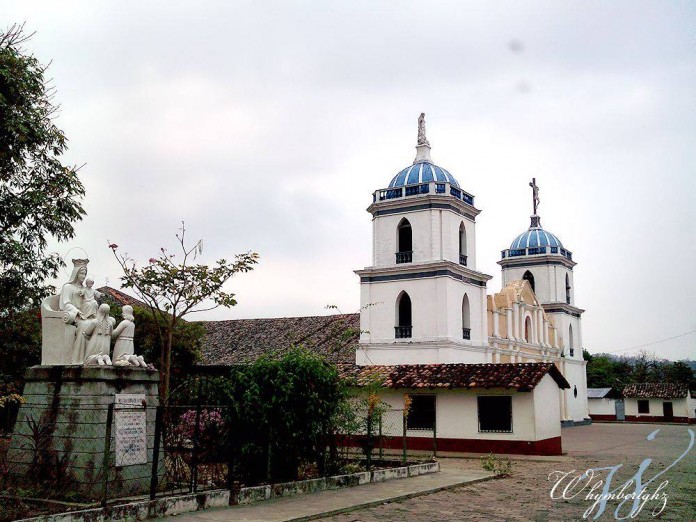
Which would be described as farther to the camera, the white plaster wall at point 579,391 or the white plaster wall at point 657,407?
the white plaster wall at point 657,407

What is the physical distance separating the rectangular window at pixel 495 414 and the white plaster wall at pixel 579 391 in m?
20.5

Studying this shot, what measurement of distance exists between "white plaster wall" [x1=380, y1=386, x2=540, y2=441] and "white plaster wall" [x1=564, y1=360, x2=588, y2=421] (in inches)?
758

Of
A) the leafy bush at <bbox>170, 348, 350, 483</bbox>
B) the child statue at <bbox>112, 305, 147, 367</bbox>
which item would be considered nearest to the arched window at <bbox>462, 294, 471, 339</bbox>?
Answer: the leafy bush at <bbox>170, 348, 350, 483</bbox>

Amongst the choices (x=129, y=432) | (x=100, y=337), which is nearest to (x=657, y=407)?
(x=129, y=432)

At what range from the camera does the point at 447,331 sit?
1035 inches

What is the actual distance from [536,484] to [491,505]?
320 centimetres

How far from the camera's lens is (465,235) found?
28.9m

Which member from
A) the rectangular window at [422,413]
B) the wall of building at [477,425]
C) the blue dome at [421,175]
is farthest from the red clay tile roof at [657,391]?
the rectangular window at [422,413]

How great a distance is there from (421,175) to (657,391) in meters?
30.7

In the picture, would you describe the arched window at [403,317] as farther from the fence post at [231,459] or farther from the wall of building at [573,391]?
the fence post at [231,459]

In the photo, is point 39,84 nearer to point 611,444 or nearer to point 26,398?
point 26,398

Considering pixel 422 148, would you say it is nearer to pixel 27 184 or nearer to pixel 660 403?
pixel 27 184

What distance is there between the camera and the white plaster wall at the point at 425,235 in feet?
89.0

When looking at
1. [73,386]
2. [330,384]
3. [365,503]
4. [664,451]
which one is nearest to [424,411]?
[664,451]
